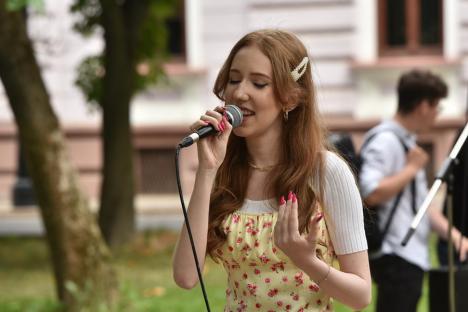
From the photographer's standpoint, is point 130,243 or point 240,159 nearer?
point 240,159

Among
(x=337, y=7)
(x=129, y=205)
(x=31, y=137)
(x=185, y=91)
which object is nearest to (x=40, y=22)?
(x=185, y=91)

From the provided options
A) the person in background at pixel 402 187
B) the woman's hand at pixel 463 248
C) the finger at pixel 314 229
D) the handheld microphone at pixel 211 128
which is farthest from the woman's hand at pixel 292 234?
the woman's hand at pixel 463 248

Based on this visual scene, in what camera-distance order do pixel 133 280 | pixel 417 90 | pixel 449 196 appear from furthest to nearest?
pixel 133 280
pixel 417 90
pixel 449 196

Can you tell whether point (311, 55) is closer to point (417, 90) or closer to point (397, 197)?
point (417, 90)

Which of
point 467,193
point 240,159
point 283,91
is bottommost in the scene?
point 467,193

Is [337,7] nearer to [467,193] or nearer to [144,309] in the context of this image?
[144,309]

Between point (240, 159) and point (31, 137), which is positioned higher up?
point (240, 159)

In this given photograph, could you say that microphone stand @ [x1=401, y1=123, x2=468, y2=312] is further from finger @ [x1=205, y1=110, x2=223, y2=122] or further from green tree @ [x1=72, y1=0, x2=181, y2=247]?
green tree @ [x1=72, y1=0, x2=181, y2=247]

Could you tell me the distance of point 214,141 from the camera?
10.9ft

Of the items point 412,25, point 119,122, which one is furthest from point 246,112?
point 412,25

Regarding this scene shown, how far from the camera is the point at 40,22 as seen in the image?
58.6ft

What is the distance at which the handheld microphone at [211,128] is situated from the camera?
318 centimetres

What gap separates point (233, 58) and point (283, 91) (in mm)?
201

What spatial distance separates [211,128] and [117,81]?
9422 millimetres
